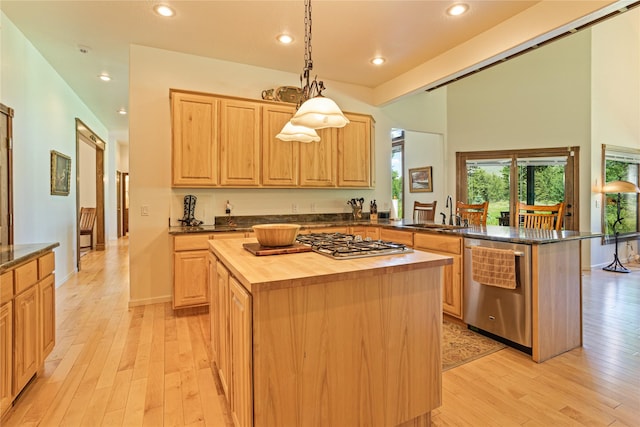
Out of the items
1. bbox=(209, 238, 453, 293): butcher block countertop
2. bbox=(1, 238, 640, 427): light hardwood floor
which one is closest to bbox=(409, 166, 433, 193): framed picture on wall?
bbox=(1, 238, 640, 427): light hardwood floor

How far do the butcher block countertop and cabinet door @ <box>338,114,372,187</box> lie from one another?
110 inches

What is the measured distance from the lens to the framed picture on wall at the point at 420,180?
6.37 metres

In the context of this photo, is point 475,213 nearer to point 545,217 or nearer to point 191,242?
point 545,217

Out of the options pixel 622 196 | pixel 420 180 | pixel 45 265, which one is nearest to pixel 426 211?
pixel 420 180

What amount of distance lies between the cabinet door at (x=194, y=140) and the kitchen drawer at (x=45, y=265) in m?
1.45

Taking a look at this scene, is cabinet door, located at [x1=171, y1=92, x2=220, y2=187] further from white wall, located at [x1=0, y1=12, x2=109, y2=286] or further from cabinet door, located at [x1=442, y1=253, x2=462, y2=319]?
cabinet door, located at [x1=442, y1=253, x2=462, y2=319]

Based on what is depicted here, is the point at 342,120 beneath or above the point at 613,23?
beneath

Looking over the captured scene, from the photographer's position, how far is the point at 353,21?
311 centimetres

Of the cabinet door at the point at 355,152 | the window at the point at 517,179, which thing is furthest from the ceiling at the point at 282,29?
the window at the point at 517,179

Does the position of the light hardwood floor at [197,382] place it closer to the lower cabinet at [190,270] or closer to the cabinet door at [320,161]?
the lower cabinet at [190,270]

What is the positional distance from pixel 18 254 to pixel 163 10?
92.2 inches

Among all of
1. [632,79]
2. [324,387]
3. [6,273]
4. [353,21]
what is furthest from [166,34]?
[632,79]

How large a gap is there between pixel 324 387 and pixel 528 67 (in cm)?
656

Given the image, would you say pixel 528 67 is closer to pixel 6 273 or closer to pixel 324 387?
pixel 324 387
